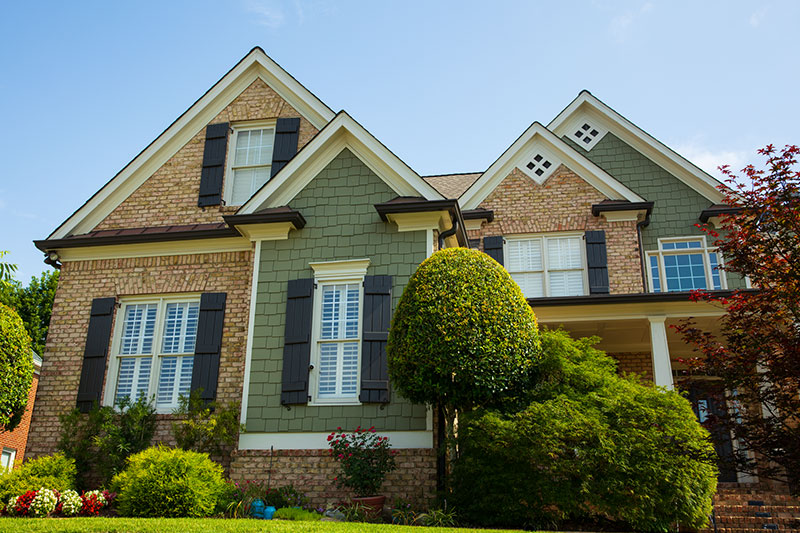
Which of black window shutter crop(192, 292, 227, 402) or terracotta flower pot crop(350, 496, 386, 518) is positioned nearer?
terracotta flower pot crop(350, 496, 386, 518)

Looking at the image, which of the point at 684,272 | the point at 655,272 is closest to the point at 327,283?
the point at 655,272

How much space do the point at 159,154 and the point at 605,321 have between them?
30.9 ft

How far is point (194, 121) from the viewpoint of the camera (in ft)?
46.3

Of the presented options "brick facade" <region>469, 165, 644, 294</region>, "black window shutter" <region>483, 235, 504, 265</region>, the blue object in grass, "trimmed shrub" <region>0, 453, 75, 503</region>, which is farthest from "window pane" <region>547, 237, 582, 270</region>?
"trimmed shrub" <region>0, 453, 75, 503</region>

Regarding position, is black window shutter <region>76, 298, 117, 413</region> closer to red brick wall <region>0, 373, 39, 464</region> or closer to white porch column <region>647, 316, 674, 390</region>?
red brick wall <region>0, 373, 39, 464</region>

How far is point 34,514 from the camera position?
9.38 m

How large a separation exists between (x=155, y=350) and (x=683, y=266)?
10932 mm

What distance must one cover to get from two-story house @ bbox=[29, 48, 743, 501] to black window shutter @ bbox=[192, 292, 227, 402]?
25 millimetres

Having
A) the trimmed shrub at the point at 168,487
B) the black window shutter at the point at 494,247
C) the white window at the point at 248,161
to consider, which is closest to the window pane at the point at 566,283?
the black window shutter at the point at 494,247

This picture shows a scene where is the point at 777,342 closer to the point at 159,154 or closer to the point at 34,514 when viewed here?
the point at 34,514

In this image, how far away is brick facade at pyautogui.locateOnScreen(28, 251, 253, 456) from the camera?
39.0 ft

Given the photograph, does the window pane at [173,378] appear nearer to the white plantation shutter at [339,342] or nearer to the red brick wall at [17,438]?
the white plantation shutter at [339,342]

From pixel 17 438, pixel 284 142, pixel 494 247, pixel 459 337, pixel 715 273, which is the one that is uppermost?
pixel 284 142

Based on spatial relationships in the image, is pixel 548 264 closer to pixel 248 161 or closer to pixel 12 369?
pixel 248 161
